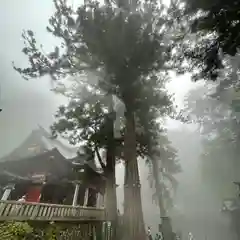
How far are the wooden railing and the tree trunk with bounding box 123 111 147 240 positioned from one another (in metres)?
2.27

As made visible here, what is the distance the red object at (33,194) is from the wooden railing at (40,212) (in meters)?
2.72

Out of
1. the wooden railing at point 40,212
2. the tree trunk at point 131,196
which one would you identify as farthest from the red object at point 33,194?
the tree trunk at point 131,196

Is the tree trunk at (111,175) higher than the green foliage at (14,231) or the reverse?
higher

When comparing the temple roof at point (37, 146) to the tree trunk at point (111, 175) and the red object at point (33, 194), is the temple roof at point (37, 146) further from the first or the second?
the tree trunk at point (111, 175)

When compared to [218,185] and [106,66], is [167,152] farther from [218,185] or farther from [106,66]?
[106,66]

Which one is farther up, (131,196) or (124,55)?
(124,55)

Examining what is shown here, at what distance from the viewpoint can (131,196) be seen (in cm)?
919

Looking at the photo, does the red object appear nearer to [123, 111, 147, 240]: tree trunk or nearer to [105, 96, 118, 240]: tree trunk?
[105, 96, 118, 240]: tree trunk

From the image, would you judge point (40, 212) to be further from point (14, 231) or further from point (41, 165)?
point (41, 165)

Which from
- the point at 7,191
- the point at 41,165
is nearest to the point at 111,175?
the point at 41,165

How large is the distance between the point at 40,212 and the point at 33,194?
4.62 metres

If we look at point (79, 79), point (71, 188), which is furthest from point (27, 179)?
point (79, 79)

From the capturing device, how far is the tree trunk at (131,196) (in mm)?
8570

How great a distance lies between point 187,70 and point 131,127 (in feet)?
15.1
